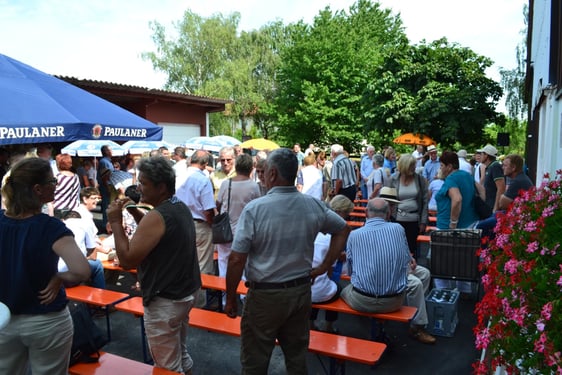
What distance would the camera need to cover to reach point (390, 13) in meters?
45.8

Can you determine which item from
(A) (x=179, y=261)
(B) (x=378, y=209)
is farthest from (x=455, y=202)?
(A) (x=179, y=261)

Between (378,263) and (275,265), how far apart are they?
1.51 m

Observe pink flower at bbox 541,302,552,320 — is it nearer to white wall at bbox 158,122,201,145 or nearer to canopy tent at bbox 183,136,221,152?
canopy tent at bbox 183,136,221,152

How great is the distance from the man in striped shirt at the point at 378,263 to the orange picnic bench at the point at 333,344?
54cm

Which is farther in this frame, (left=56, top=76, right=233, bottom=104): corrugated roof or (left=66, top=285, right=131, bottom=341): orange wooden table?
(left=56, top=76, right=233, bottom=104): corrugated roof

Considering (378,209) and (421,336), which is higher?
(378,209)

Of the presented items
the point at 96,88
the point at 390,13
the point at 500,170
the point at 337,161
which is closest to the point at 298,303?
the point at 500,170

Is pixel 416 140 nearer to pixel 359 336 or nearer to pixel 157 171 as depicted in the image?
pixel 359 336

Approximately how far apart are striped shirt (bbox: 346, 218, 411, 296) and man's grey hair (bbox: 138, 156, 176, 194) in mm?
1964

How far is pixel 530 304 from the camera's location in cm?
169

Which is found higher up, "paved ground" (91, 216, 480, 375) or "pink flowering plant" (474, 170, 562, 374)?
"pink flowering plant" (474, 170, 562, 374)

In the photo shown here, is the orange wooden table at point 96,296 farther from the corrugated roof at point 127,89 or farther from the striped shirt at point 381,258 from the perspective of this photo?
the corrugated roof at point 127,89

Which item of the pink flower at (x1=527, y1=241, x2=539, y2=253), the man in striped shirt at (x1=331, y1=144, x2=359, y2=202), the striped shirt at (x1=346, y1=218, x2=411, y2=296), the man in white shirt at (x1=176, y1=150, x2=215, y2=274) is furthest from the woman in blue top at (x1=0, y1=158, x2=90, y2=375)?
the man in striped shirt at (x1=331, y1=144, x2=359, y2=202)

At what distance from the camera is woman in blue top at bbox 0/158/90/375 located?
2.45m
